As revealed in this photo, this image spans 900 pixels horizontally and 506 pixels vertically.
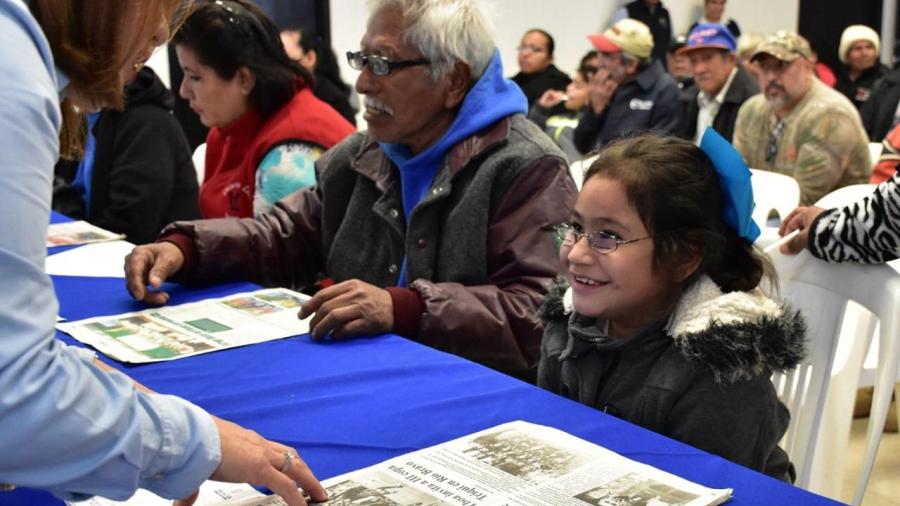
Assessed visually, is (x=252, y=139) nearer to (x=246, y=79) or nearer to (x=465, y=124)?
(x=246, y=79)

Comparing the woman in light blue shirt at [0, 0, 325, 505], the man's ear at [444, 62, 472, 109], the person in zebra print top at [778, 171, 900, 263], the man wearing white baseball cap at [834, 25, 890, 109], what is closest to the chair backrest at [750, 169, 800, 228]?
the person in zebra print top at [778, 171, 900, 263]

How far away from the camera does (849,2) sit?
450 inches

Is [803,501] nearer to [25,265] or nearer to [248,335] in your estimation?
[25,265]

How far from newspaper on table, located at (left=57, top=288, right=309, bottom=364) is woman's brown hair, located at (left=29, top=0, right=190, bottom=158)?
2.42 ft

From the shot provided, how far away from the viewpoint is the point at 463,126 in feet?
7.13

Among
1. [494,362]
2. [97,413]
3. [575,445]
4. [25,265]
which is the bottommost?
[494,362]

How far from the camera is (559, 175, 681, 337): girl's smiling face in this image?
5.04ft

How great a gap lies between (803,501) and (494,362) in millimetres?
936

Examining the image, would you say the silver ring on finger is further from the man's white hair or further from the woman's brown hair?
the man's white hair

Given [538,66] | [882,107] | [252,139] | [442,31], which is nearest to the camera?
[442,31]

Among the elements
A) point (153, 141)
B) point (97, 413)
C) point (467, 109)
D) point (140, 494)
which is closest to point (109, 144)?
point (153, 141)

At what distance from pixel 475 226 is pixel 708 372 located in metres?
0.76

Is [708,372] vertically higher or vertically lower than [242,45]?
lower

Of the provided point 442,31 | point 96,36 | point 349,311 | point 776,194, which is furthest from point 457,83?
point 776,194
